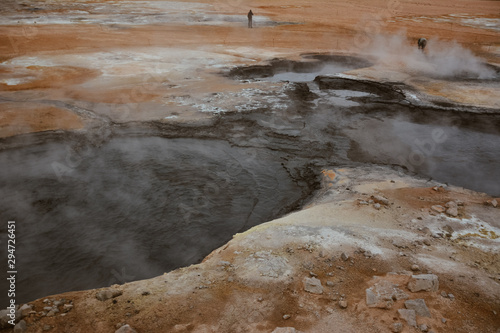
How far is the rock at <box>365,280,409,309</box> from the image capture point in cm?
378

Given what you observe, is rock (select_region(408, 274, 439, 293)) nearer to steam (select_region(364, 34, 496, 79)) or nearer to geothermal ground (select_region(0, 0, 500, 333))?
geothermal ground (select_region(0, 0, 500, 333))

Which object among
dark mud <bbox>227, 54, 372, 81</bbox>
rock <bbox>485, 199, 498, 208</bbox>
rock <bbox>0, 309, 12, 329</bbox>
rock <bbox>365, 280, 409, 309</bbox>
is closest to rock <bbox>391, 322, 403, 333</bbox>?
rock <bbox>365, 280, 409, 309</bbox>

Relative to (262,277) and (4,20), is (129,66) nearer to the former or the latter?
(262,277)

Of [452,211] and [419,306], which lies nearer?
[419,306]

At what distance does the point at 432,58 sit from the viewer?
1622cm

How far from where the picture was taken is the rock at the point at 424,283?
391cm

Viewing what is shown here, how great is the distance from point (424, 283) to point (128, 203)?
483 cm

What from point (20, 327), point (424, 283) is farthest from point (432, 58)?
point (20, 327)

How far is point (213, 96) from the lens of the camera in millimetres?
11133

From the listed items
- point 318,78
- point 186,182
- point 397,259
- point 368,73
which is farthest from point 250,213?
point 368,73

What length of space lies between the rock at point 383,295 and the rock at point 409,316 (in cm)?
14

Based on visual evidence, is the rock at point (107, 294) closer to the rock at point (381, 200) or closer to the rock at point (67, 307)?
the rock at point (67, 307)

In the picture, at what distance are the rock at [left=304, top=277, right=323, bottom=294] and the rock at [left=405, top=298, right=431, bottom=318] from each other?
89cm

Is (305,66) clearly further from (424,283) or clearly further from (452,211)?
(424,283)
